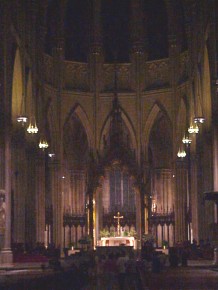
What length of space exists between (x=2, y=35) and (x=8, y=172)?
719 centimetres

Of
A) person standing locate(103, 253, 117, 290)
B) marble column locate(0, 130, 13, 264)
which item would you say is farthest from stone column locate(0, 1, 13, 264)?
person standing locate(103, 253, 117, 290)

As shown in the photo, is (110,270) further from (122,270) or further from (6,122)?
(6,122)

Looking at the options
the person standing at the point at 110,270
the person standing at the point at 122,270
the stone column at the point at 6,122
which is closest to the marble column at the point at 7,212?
the stone column at the point at 6,122

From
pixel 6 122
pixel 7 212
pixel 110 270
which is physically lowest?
pixel 110 270

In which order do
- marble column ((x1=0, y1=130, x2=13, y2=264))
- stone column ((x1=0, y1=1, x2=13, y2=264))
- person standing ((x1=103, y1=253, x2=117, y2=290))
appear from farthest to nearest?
1. stone column ((x1=0, y1=1, x2=13, y2=264))
2. marble column ((x1=0, y1=130, x2=13, y2=264))
3. person standing ((x1=103, y1=253, x2=117, y2=290))

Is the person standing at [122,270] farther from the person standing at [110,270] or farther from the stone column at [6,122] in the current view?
the stone column at [6,122]

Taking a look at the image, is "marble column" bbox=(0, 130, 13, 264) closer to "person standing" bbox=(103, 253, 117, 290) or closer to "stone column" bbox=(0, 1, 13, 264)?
"stone column" bbox=(0, 1, 13, 264)

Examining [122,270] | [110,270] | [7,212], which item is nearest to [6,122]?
[7,212]

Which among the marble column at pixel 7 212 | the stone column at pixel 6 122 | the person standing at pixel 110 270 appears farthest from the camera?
the stone column at pixel 6 122

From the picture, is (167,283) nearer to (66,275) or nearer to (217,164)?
(66,275)

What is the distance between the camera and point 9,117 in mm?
41719

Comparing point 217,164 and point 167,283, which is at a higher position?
point 217,164

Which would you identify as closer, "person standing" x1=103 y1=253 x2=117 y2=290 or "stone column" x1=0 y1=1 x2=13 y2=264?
"person standing" x1=103 y1=253 x2=117 y2=290

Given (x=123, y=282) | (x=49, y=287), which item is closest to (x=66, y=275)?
(x=49, y=287)
